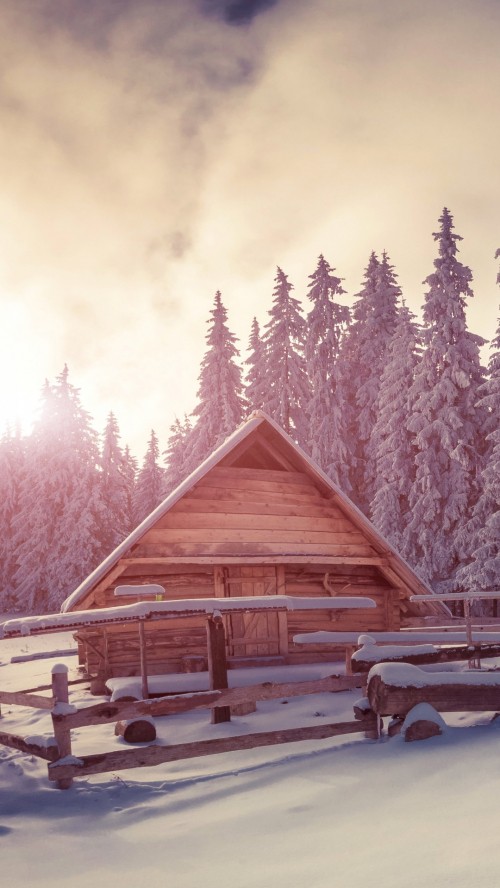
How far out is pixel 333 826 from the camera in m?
5.12

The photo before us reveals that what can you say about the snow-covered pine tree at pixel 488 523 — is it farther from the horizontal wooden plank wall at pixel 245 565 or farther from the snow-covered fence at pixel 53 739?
the snow-covered fence at pixel 53 739

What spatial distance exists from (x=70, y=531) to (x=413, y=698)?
3674cm

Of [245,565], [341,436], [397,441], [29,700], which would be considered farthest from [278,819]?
[341,436]

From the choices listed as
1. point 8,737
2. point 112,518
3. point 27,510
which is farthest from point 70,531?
point 8,737

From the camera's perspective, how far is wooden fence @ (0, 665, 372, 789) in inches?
271

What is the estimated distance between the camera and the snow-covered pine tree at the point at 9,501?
1839 inches

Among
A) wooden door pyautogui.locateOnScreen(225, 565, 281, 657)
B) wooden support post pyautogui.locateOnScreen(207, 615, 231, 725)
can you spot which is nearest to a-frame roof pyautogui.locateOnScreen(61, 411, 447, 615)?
wooden door pyautogui.locateOnScreen(225, 565, 281, 657)

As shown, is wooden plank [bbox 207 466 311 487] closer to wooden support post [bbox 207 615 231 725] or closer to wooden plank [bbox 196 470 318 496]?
wooden plank [bbox 196 470 318 496]

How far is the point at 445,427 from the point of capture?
90.3 ft

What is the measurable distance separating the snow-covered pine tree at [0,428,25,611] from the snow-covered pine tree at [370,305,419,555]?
2703 centimetres

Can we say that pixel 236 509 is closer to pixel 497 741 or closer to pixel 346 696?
pixel 346 696

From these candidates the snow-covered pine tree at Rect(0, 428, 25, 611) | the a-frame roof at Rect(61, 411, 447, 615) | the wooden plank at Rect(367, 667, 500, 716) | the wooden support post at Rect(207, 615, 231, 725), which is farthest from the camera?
the snow-covered pine tree at Rect(0, 428, 25, 611)

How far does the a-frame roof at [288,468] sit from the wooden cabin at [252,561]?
3 cm

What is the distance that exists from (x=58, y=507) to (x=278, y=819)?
4028 centimetres
